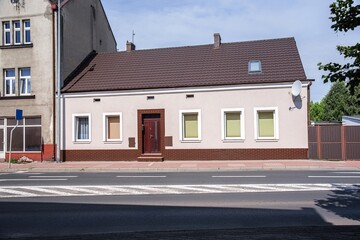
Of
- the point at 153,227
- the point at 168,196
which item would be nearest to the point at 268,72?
the point at 168,196

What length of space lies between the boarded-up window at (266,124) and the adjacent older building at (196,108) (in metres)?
0.05

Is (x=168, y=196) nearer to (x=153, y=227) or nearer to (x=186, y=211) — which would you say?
(x=186, y=211)

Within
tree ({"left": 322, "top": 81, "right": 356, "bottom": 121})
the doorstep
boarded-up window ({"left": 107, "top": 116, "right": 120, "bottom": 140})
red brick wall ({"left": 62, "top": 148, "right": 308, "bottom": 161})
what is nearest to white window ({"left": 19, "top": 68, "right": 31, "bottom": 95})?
red brick wall ({"left": 62, "top": 148, "right": 308, "bottom": 161})

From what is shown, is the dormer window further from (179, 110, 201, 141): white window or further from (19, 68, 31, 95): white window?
(19, 68, 31, 95): white window

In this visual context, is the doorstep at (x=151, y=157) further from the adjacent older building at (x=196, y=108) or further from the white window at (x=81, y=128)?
the white window at (x=81, y=128)

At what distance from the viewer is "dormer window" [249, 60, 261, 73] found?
2172cm

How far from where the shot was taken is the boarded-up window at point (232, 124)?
69.5 feet

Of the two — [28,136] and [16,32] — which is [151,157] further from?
[16,32]

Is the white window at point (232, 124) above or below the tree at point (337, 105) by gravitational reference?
below

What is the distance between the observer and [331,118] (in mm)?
50625

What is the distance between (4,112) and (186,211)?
62.6 feet

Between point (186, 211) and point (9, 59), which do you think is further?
point (9, 59)

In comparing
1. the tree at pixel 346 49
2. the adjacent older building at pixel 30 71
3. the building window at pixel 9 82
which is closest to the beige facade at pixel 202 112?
the adjacent older building at pixel 30 71

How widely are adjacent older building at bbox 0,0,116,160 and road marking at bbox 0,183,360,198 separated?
37.9 ft
